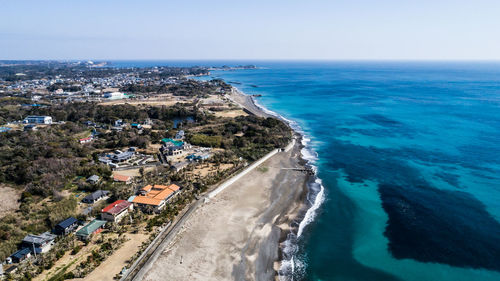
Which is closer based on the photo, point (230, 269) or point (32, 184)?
point (230, 269)

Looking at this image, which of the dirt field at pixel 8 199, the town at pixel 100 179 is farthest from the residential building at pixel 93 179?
the dirt field at pixel 8 199

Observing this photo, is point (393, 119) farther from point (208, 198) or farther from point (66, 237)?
point (66, 237)

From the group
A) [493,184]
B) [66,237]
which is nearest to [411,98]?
[493,184]

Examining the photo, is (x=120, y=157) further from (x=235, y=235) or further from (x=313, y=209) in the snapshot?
(x=313, y=209)

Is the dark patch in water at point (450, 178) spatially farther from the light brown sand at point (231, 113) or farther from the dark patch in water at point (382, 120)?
the light brown sand at point (231, 113)

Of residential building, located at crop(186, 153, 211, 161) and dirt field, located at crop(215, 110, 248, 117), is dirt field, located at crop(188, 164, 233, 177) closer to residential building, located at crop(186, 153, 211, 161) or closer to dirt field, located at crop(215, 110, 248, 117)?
residential building, located at crop(186, 153, 211, 161)

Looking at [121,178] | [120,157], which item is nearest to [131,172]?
[121,178]
